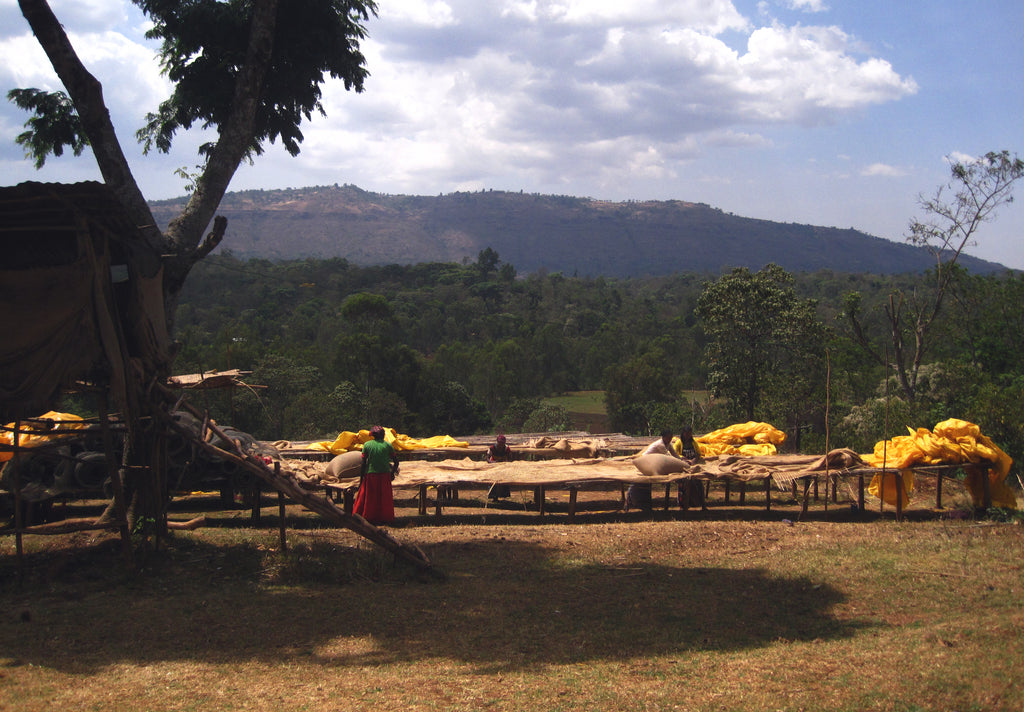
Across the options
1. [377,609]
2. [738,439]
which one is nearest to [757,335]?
[738,439]

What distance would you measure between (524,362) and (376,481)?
95.4 ft

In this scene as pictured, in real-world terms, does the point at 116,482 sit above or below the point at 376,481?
above

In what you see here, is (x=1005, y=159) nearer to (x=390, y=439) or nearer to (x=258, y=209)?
(x=390, y=439)

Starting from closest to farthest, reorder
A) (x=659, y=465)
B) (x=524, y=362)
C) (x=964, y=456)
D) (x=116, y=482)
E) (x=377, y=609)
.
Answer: (x=377, y=609)
(x=116, y=482)
(x=964, y=456)
(x=659, y=465)
(x=524, y=362)

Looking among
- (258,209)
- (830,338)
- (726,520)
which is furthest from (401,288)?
(258,209)

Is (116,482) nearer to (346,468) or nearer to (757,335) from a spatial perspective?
(346,468)

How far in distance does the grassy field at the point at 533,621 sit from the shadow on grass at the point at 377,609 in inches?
1.0

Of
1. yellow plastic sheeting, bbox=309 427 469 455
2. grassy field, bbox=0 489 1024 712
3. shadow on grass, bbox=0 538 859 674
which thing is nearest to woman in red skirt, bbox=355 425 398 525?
grassy field, bbox=0 489 1024 712

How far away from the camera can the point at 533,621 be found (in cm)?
609

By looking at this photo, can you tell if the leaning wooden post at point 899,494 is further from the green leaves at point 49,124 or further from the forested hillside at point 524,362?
the green leaves at point 49,124

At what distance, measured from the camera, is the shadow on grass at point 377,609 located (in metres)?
5.43

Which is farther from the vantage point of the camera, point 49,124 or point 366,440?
point 366,440

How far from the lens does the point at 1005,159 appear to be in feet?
67.0

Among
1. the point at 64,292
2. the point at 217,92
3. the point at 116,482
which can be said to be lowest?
the point at 116,482
